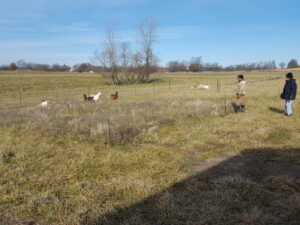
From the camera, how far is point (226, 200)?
3943 mm

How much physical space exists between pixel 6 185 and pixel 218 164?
13.5 ft

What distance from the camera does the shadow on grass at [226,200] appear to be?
3.49 metres

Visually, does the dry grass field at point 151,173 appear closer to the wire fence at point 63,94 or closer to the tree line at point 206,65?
the wire fence at point 63,94

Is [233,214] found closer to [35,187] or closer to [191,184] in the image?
[191,184]

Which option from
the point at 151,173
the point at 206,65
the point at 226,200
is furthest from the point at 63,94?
the point at 206,65

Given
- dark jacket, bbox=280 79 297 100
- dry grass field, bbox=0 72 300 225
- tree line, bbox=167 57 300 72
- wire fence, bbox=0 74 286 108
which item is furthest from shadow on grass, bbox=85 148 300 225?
tree line, bbox=167 57 300 72

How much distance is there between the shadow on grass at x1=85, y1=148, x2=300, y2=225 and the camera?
137 inches

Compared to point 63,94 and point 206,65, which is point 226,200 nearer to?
point 63,94

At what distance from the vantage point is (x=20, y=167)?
5352mm

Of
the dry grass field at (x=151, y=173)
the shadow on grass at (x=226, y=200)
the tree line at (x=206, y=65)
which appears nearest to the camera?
the shadow on grass at (x=226, y=200)

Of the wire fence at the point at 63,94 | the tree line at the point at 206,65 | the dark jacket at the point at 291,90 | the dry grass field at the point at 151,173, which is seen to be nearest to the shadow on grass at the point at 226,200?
the dry grass field at the point at 151,173

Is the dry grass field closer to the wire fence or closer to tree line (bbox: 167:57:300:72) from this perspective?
the wire fence

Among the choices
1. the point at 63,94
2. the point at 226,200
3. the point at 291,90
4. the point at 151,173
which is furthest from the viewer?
the point at 63,94

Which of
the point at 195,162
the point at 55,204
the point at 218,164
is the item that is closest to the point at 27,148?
the point at 55,204
